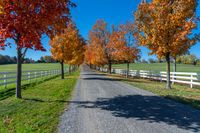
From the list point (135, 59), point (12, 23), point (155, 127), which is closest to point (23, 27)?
point (12, 23)

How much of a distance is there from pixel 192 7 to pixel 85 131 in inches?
494

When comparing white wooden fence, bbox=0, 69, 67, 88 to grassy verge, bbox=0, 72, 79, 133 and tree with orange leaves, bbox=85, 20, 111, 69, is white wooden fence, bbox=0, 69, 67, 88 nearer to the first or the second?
grassy verge, bbox=0, 72, 79, 133

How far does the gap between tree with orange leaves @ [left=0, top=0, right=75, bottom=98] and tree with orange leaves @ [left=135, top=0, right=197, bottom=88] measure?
24.0 ft

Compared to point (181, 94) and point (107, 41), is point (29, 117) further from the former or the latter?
point (107, 41)

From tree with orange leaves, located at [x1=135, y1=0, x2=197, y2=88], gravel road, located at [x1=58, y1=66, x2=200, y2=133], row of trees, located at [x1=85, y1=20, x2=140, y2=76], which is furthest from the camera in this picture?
row of trees, located at [x1=85, y1=20, x2=140, y2=76]

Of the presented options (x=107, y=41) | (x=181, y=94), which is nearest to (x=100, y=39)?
(x=107, y=41)

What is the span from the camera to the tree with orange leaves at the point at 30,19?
848cm

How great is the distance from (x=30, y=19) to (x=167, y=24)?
31.5 feet

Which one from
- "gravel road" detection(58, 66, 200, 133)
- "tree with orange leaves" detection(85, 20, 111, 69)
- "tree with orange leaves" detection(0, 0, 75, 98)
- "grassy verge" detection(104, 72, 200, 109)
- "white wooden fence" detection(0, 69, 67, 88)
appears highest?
"tree with orange leaves" detection(85, 20, 111, 69)

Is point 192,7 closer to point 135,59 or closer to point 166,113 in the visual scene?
point 166,113

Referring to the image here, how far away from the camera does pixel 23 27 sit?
8.68 m

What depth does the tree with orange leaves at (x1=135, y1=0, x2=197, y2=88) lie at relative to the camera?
583 inches

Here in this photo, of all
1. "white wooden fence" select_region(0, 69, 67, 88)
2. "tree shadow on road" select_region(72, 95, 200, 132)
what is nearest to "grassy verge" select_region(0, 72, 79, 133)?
"tree shadow on road" select_region(72, 95, 200, 132)

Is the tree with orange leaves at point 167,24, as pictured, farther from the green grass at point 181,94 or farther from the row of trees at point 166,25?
the green grass at point 181,94
